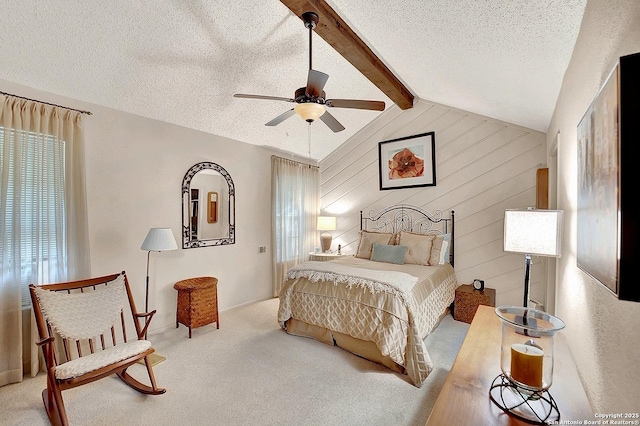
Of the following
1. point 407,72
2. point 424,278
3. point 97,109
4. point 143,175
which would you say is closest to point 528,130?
point 407,72

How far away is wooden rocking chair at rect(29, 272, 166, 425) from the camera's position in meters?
1.91

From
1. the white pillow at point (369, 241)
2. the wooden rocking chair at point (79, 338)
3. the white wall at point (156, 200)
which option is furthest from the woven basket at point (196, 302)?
the white pillow at point (369, 241)

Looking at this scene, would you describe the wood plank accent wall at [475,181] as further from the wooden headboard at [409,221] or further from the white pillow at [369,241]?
the white pillow at [369,241]

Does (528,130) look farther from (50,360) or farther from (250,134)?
(50,360)

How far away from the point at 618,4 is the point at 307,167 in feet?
15.3

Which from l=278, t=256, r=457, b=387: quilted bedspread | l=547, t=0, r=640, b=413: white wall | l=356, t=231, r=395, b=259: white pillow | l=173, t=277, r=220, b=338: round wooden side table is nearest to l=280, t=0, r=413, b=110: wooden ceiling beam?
l=547, t=0, r=640, b=413: white wall

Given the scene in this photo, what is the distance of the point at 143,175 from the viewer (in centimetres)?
332

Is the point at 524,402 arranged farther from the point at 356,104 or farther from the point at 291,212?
the point at 291,212

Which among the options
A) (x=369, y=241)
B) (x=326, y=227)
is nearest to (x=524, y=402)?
(x=369, y=241)

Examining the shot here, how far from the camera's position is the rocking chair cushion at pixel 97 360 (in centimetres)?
189

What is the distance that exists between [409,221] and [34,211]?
459cm

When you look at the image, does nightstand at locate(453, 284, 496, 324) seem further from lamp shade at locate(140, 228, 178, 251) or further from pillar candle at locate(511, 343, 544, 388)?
lamp shade at locate(140, 228, 178, 251)

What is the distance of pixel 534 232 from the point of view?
5.96 feet

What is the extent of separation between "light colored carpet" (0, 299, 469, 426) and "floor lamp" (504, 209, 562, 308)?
50.1 inches
